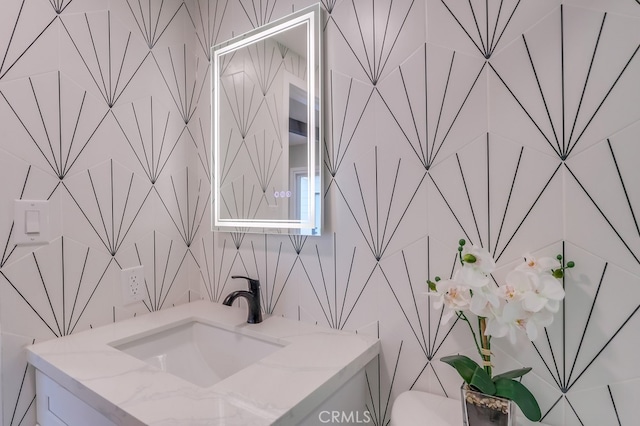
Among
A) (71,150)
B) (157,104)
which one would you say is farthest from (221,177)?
(71,150)

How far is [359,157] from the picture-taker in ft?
3.15

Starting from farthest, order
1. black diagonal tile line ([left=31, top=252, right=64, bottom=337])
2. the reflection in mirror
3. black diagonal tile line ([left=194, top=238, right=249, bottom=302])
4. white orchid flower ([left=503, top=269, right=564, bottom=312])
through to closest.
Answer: black diagonal tile line ([left=194, top=238, right=249, bottom=302])
the reflection in mirror
black diagonal tile line ([left=31, top=252, right=64, bottom=337])
white orchid flower ([left=503, top=269, right=564, bottom=312])

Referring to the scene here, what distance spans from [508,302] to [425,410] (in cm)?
35

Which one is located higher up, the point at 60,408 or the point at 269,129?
the point at 269,129

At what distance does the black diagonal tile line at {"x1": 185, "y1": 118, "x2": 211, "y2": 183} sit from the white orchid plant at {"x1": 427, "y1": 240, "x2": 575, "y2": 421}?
1.06m

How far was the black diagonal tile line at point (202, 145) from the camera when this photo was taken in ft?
4.37

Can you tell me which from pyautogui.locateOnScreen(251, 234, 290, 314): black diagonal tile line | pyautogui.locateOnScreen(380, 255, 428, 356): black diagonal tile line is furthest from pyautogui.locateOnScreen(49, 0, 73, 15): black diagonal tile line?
pyautogui.locateOnScreen(380, 255, 428, 356): black diagonal tile line

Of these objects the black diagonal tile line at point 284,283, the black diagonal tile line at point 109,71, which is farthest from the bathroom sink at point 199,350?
the black diagonal tile line at point 109,71

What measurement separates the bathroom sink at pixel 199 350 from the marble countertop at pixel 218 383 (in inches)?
1.5

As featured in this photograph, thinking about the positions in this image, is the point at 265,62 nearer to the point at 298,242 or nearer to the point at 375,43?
the point at 375,43

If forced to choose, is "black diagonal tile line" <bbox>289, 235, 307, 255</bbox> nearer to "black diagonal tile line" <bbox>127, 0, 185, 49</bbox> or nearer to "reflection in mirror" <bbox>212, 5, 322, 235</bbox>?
"reflection in mirror" <bbox>212, 5, 322, 235</bbox>

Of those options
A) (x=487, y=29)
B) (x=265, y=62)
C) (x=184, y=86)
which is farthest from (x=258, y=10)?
(x=487, y=29)

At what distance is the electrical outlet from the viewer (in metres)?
1.12

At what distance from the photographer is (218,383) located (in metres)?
0.71
